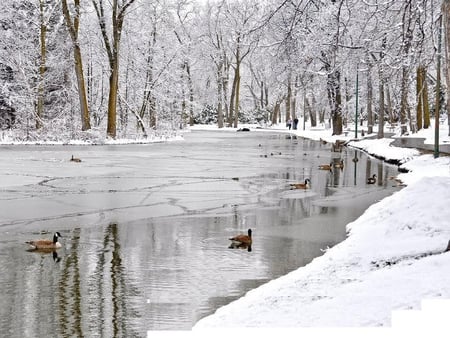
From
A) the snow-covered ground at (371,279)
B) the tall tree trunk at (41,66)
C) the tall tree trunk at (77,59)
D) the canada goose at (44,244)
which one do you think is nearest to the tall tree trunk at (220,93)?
the tall tree trunk at (41,66)

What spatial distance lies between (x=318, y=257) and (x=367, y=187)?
1090cm

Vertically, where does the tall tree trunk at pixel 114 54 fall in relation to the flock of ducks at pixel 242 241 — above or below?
above

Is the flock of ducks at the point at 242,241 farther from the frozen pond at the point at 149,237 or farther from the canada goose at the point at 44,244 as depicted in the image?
the canada goose at the point at 44,244

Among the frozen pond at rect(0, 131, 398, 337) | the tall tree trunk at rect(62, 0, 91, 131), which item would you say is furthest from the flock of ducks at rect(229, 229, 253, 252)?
the tall tree trunk at rect(62, 0, 91, 131)

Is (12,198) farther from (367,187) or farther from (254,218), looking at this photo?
(367,187)

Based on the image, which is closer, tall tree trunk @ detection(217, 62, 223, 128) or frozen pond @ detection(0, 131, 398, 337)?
frozen pond @ detection(0, 131, 398, 337)

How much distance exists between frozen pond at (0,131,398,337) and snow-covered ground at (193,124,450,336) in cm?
58

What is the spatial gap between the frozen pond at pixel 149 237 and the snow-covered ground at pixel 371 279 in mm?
577

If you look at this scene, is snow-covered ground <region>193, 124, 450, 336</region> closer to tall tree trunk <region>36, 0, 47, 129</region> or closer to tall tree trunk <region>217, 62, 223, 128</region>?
tall tree trunk <region>36, 0, 47, 129</region>

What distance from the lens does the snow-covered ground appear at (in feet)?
20.5

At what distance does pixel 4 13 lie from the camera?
4909 cm

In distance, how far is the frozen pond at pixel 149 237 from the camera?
7.66 meters

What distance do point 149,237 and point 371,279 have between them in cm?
540

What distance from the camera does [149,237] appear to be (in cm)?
1208
